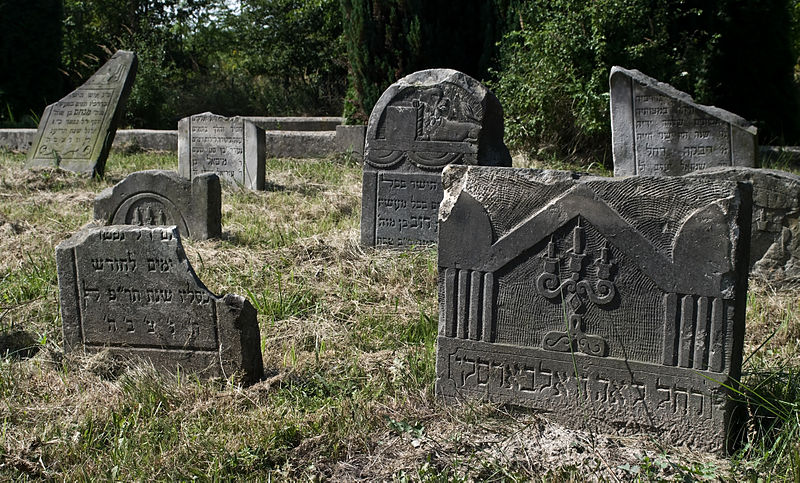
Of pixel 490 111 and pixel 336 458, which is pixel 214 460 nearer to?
pixel 336 458

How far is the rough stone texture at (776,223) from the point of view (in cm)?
460

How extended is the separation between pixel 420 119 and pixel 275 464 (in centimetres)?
344

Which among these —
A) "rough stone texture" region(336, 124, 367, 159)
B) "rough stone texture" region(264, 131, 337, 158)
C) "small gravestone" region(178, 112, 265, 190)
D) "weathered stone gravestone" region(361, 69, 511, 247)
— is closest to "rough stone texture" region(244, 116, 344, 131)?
"rough stone texture" region(264, 131, 337, 158)

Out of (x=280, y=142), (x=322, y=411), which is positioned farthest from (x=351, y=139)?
(x=322, y=411)

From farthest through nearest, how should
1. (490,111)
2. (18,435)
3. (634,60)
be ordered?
(634,60), (490,111), (18,435)

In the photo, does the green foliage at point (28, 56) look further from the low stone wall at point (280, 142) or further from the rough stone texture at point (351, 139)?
the rough stone texture at point (351, 139)

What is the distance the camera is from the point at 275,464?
2.61 meters

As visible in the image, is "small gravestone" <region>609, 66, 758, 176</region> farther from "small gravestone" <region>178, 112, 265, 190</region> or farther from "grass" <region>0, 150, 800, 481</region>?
"small gravestone" <region>178, 112, 265, 190</region>

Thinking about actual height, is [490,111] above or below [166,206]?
above

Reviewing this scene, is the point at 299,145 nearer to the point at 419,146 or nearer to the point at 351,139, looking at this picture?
the point at 351,139

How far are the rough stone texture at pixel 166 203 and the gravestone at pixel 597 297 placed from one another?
3.21 metres

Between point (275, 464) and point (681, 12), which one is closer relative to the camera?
point (275, 464)

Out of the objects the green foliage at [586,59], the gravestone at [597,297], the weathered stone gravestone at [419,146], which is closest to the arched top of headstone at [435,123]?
the weathered stone gravestone at [419,146]

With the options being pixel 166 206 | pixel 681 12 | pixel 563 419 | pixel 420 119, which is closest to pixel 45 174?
pixel 166 206
